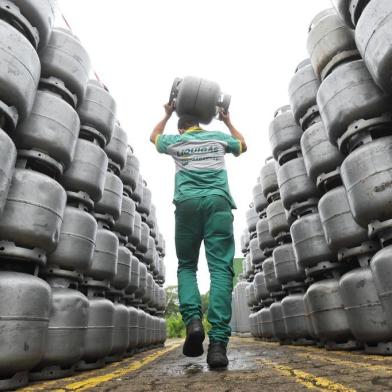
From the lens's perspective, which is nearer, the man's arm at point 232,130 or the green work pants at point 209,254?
the green work pants at point 209,254

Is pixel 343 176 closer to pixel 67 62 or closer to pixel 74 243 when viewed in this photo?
pixel 74 243

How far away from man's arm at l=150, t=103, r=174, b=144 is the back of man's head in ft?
0.47

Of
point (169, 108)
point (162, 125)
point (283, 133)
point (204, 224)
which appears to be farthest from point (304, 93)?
point (204, 224)

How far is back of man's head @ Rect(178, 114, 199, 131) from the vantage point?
3.53 metres

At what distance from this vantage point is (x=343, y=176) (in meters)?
3.30

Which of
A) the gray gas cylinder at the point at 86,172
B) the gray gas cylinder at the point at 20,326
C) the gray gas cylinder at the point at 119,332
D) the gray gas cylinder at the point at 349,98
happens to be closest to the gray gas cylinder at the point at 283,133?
the gray gas cylinder at the point at 349,98

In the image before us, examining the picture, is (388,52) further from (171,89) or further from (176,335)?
(176,335)

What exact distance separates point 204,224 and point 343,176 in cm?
144

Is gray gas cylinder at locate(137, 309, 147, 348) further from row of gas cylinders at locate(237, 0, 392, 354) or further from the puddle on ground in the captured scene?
the puddle on ground

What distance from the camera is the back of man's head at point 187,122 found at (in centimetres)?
353

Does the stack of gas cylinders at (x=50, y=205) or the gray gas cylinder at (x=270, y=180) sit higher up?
the gray gas cylinder at (x=270, y=180)

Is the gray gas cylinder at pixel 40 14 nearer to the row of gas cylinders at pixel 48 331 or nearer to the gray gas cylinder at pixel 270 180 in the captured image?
the row of gas cylinders at pixel 48 331

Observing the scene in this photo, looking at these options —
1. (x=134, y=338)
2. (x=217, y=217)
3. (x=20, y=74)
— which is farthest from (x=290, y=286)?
(x=20, y=74)

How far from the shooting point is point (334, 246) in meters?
3.70
